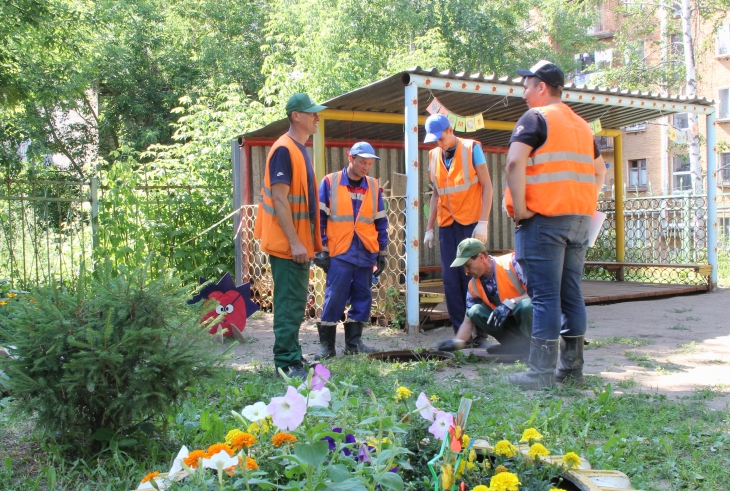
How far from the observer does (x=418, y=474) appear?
2.15 metres

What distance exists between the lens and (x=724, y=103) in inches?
1175

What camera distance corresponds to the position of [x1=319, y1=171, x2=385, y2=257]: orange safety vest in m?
5.81

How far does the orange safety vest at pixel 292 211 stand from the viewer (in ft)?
14.7

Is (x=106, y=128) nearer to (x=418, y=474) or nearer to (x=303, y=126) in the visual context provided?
(x=303, y=126)

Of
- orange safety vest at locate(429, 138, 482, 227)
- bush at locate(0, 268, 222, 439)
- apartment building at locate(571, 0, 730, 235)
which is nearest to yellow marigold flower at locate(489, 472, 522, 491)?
bush at locate(0, 268, 222, 439)

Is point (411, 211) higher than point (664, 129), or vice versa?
point (664, 129)

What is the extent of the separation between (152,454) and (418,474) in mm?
1203

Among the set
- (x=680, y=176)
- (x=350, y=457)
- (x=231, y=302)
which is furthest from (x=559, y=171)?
(x=680, y=176)

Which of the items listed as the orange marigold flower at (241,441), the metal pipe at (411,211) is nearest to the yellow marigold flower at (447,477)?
the orange marigold flower at (241,441)

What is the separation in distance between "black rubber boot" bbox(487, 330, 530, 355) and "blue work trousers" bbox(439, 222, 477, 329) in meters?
0.57

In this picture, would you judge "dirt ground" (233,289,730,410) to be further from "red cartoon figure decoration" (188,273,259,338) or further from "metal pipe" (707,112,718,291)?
"metal pipe" (707,112,718,291)

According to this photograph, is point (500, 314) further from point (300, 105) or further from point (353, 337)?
point (300, 105)

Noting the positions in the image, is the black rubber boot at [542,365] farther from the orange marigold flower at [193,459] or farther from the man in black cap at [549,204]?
the orange marigold flower at [193,459]

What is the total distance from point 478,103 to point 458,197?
145 inches
